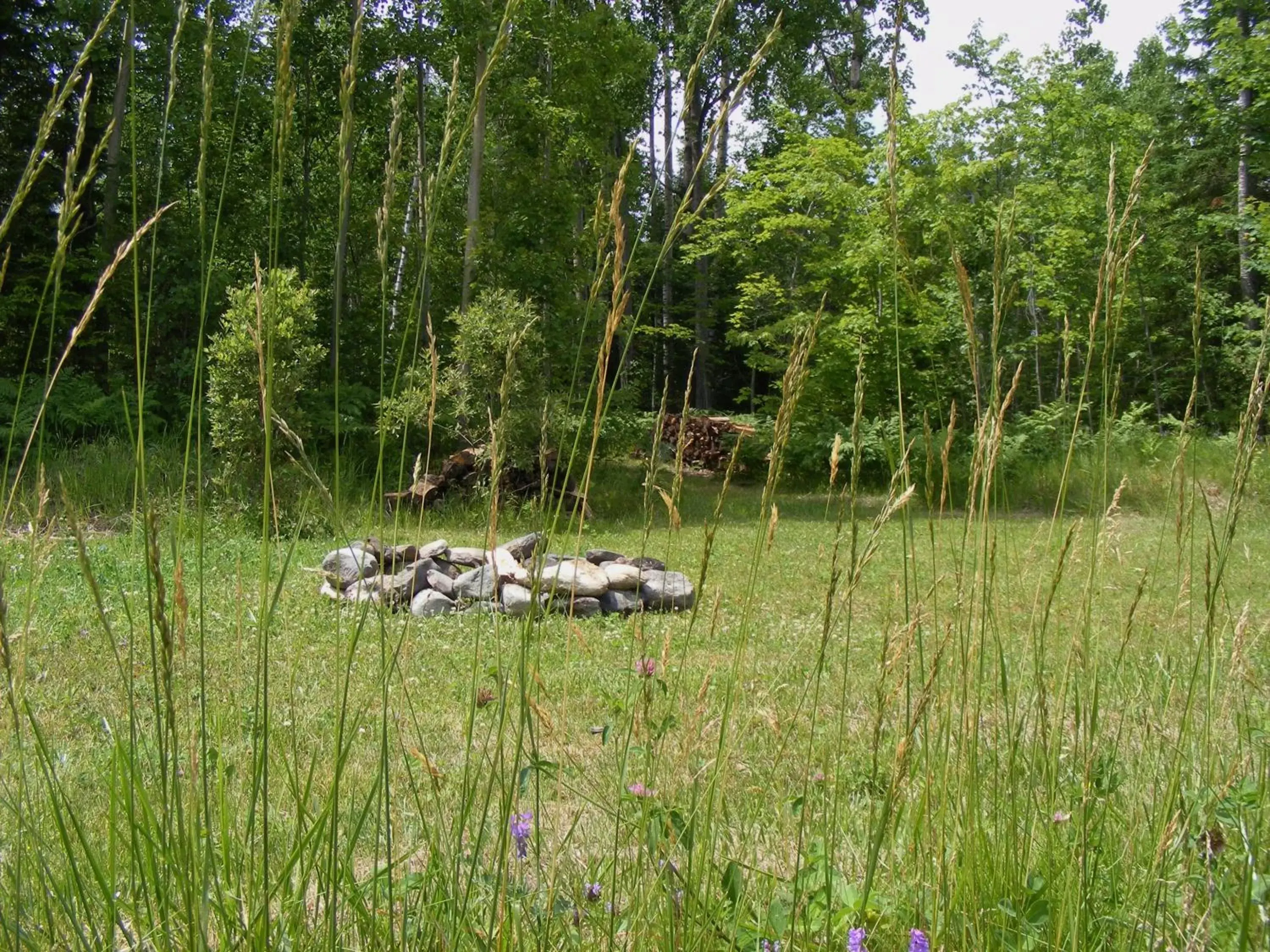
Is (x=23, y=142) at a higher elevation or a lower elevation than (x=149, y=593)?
higher

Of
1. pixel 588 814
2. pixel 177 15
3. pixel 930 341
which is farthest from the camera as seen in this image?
pixel 588 814

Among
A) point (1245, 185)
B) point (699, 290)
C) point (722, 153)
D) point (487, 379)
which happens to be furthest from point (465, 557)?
point (722, 153)

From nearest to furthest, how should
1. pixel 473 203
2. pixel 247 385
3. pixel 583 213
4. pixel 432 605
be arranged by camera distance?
pixel 432 605 → pixel 247 385 → pixel 473 203 → pixel 583 213

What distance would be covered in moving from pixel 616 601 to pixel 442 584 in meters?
1.10

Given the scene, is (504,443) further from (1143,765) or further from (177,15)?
(1143,765)

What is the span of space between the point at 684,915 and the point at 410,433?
11.0 m

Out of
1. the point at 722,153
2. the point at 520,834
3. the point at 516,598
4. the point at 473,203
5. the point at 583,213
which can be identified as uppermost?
the point at 722,153

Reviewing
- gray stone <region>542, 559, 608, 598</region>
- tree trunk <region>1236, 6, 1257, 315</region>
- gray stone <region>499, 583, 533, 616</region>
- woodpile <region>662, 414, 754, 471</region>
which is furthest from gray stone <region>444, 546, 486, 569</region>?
tree trunk <region>1236, 6, 1257, 315</region>

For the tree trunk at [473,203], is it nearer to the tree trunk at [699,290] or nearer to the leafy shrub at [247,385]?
the leafy shrub at [247,385]

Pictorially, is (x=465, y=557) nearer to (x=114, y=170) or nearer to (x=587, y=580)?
(x=587, y=580)

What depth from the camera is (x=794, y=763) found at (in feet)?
9.11

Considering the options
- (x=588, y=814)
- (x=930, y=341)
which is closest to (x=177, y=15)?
(x=930, y=341)

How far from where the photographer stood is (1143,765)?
2145 mm

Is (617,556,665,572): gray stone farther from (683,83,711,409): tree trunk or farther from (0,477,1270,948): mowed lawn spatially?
(683,83,711,409): tree trunk
